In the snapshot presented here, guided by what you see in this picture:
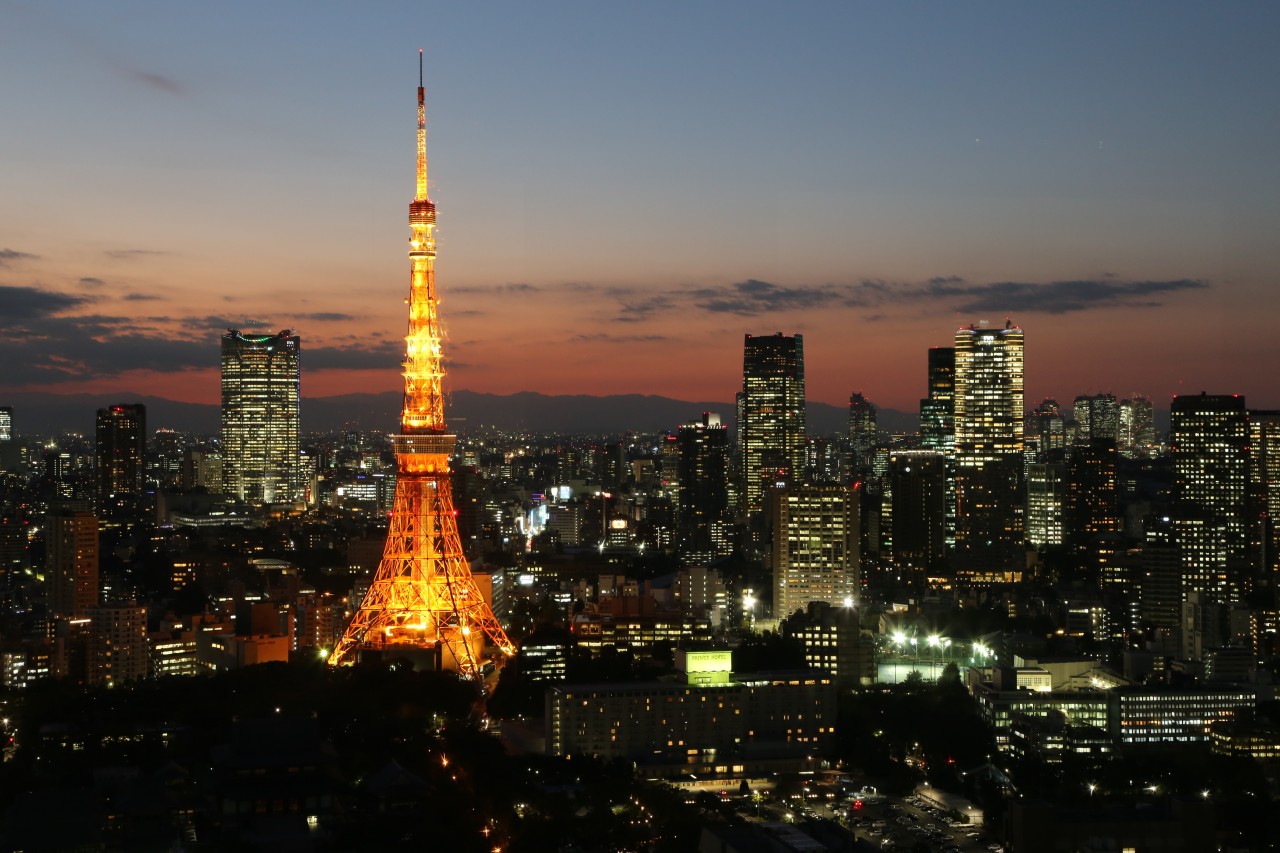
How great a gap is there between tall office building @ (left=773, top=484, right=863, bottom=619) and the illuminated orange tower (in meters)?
7.45

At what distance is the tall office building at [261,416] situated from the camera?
45.0m

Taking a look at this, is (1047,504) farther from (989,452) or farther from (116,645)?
(116,645)

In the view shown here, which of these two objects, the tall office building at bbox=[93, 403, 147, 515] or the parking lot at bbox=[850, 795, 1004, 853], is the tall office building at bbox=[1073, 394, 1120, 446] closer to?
the tall office building at bbox=[93, 403, 147, 515]

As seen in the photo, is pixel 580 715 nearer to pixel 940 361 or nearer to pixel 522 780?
pixel 522 780

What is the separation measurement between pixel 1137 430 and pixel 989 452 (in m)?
4.65

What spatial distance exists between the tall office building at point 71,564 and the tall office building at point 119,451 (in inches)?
563

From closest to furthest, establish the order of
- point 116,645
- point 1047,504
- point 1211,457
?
point 116,645 → point 1211,457 → point 1047,504

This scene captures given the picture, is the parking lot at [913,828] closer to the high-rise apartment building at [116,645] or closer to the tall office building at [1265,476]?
the high-rise apartment building at [116,645]

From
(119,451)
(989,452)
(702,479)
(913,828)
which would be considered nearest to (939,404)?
(989,452)

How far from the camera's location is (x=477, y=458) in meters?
47.1

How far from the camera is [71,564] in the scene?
2453 cm

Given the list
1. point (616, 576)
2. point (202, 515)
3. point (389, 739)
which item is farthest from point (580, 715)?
point (202, 515)

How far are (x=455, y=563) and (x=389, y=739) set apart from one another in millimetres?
5196

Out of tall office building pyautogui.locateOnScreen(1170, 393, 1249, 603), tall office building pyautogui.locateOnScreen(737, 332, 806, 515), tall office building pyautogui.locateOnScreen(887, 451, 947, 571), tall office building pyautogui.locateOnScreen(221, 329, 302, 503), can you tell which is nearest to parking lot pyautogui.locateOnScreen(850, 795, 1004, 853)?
tall office building pyautogui.locateOnScreen(1170, 393, 1249, 603)
